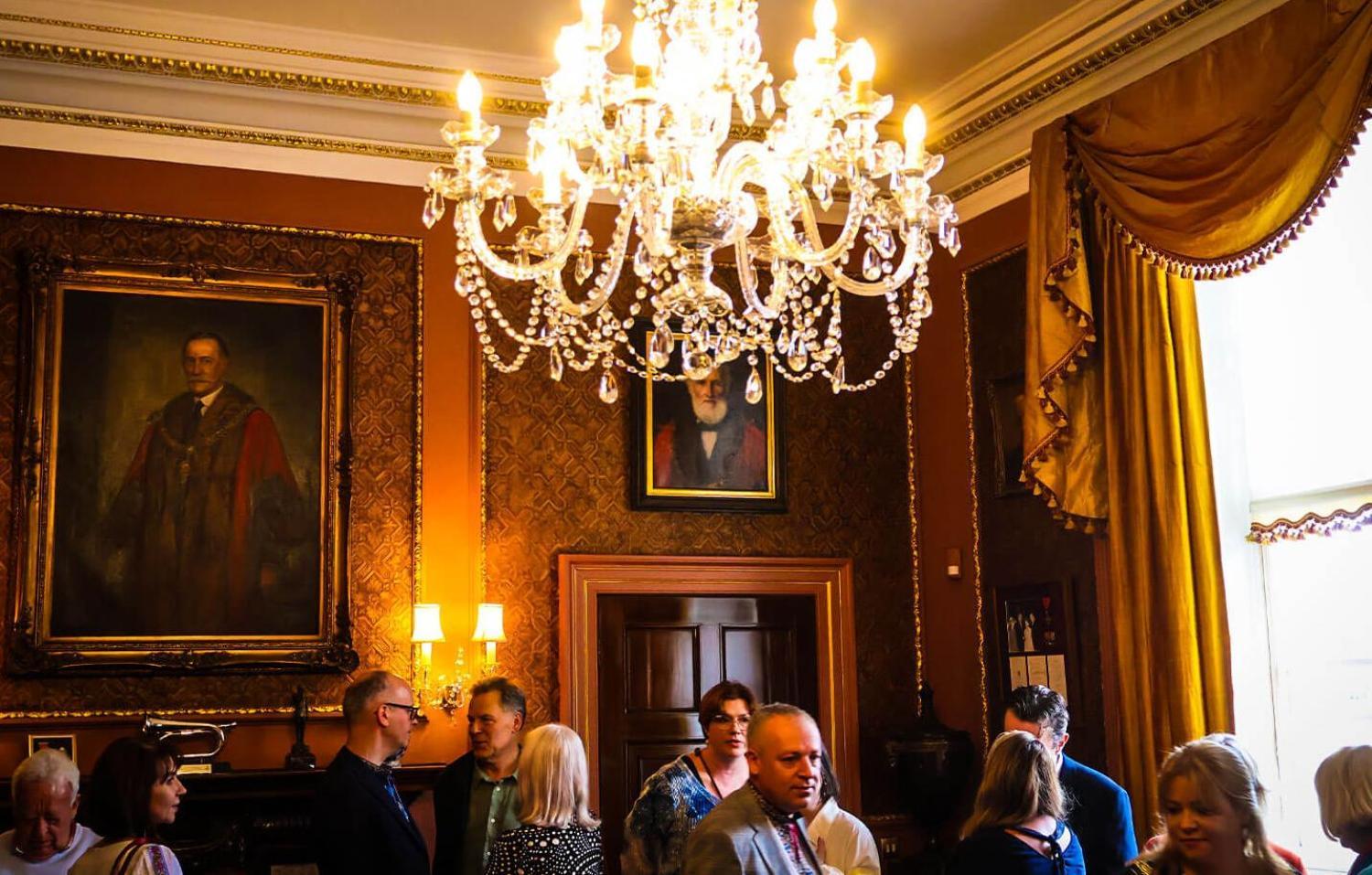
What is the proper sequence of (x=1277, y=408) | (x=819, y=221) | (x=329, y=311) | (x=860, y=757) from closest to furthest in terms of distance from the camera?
1. (x=1277, y=408)
2. (x=329, y=311)
3. (x=860, y=757)
4. (x=819, y=221)

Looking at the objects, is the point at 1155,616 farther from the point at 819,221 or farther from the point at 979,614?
the point at 819,221

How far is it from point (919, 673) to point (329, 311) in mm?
4137

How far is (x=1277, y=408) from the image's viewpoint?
675cm

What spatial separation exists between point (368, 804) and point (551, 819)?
660 mm

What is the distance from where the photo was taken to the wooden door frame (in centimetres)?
805

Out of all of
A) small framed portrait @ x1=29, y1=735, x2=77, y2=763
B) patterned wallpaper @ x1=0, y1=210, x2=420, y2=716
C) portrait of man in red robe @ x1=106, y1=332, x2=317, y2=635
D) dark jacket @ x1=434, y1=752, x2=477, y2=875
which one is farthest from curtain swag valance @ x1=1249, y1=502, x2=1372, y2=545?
small framed portrait @ x1=29, y1=735, x2=77, y2=763

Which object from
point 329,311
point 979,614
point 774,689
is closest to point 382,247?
point 329,311

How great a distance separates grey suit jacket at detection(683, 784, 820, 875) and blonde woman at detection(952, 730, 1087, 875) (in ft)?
2.81

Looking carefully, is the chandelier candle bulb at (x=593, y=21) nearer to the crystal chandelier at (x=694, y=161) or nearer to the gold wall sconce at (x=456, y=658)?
the crystal chandelier at (x=694, y=161)

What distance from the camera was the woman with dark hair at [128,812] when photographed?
4.07 meters

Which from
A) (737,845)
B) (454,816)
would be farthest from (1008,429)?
(737,845)

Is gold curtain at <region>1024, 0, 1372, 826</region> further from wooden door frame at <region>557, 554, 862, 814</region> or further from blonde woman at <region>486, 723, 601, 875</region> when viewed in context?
blonde woman at <region>486, 723, 601, 875</region>

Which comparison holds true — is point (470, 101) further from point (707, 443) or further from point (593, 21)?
point (707, 443)

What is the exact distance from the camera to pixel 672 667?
840cm
